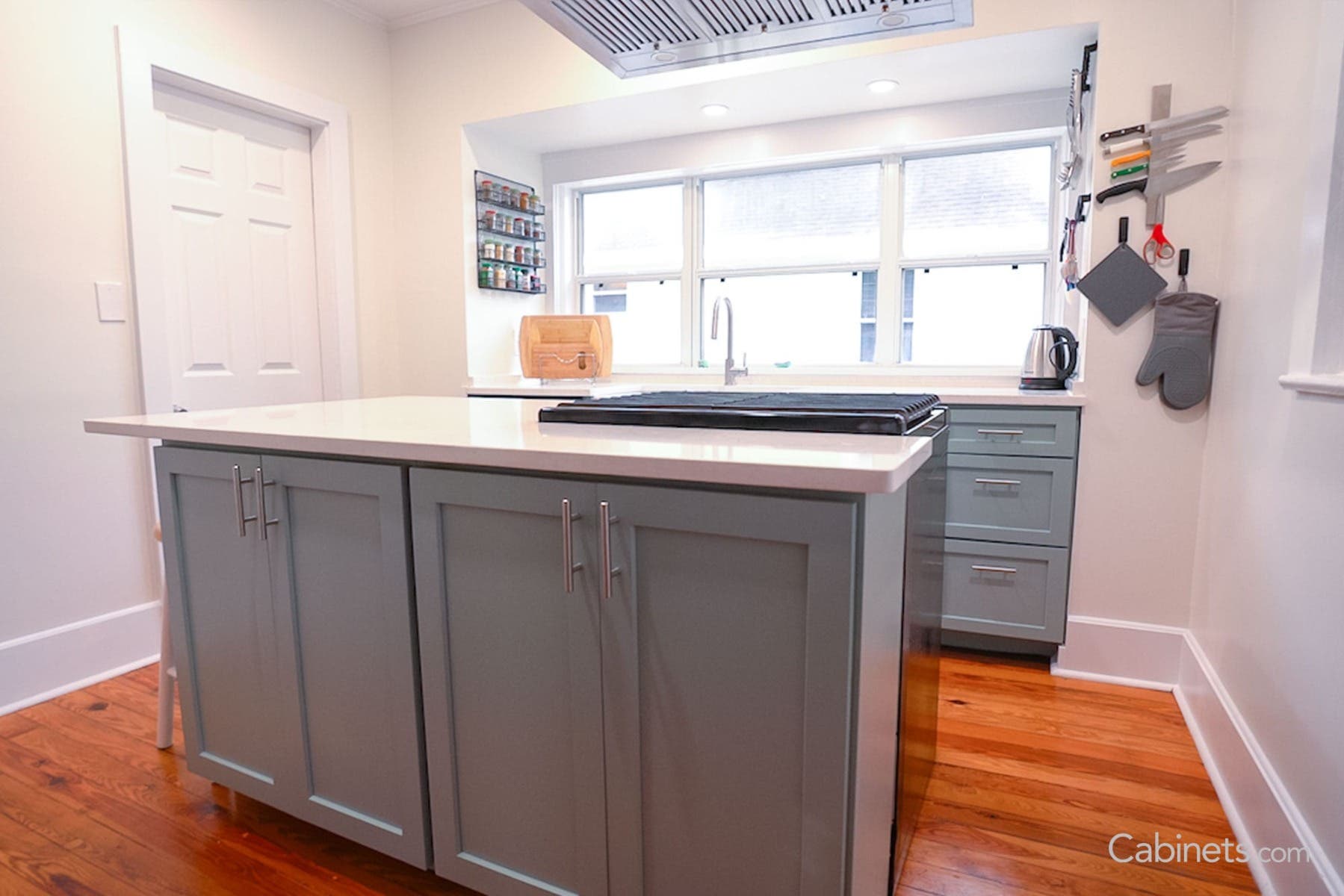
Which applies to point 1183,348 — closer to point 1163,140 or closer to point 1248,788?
point 1163,140

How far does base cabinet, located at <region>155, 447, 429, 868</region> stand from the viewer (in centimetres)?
133

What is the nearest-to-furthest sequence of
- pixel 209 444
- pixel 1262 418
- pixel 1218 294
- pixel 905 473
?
pixel 905 473 < pixel 209 444 < pixel 1262 418 < pixel 1218 294

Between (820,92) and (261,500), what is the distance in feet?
8.28

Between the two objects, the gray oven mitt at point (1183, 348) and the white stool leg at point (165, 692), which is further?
the gray oven mitt at point (1183, 348)

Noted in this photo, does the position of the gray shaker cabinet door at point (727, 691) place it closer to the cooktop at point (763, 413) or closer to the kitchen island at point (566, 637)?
the kitchen island at point (566, 637)

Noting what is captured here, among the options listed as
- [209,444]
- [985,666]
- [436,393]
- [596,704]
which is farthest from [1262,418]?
[436,393]

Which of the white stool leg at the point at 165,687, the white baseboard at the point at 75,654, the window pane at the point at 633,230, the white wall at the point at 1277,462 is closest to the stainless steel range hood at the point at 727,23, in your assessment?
the white wall at the point at 1277,462

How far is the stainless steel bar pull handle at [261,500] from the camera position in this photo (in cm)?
142

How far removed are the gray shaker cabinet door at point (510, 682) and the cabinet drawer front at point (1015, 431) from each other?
162 centimetres

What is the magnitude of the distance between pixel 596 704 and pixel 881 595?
46 cm

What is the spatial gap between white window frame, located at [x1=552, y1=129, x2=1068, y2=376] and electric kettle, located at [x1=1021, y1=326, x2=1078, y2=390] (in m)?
0.36

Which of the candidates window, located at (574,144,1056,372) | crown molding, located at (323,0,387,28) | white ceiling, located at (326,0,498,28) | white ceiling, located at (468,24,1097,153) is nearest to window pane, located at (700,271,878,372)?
window, located at (574,144,1056,372)

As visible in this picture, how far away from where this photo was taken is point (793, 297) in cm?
356

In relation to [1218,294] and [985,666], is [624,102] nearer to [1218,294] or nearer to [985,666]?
[1218,294]
